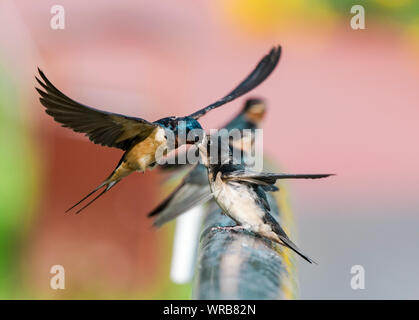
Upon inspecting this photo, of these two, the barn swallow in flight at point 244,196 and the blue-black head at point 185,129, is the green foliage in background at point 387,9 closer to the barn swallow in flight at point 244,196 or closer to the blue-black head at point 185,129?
the blue-black head at point 185,129

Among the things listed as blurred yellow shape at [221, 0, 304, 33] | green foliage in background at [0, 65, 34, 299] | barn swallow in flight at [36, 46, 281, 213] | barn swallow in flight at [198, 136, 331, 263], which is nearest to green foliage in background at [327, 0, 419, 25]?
blurred yellow shape at [221, 0, 304, 33]

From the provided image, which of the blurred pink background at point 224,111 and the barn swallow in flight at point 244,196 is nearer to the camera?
the barn swallow in flight at point 244,196

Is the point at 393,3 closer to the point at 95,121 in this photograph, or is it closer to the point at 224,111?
the point at 224,111

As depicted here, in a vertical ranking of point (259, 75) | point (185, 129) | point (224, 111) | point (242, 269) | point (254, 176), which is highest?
point (224, 111)

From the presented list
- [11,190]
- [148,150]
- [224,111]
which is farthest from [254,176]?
[224,111]

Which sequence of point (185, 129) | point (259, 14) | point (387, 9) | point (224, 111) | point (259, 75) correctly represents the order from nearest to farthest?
point (185, 129) < point (259, 75) < point (224, 111) < point (387, 9) < point (259, 14)

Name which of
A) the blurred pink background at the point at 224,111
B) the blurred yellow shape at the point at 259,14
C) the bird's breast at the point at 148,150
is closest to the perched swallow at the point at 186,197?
the bird's breast at the point at 148,150
